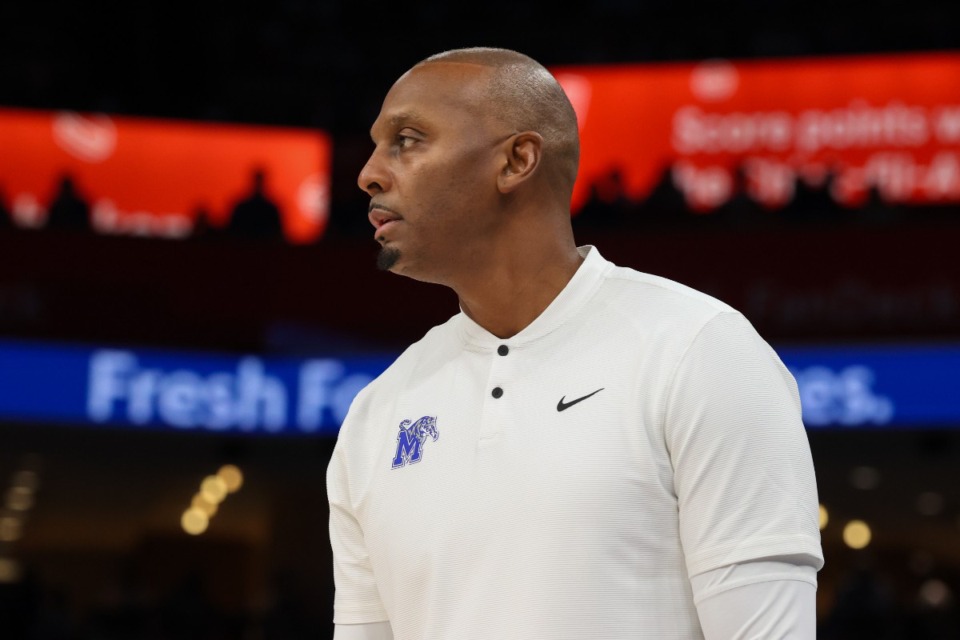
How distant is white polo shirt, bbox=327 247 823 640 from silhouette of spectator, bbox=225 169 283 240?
718 centimetres

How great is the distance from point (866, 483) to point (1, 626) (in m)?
5.66

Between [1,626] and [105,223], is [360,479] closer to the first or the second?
[1,626]

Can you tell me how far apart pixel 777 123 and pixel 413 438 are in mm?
10223

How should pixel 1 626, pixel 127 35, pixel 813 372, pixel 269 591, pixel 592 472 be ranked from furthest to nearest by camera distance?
1. pixel 127 35
2. pixel 269 591
3. pixel 1 626
4. pixel 813 372
5. pixel 592 472

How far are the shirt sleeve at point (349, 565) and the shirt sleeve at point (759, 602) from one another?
51 cm

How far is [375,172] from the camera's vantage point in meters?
1.72

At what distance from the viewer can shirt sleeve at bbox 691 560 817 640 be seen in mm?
1399

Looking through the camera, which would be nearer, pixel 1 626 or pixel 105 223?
pixel 1 626

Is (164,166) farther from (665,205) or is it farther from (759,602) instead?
(759,602)

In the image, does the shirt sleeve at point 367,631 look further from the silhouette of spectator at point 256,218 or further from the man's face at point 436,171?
the silhouette of spectator at point 256,218

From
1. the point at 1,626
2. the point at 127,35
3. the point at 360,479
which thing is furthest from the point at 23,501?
the point at 360,479

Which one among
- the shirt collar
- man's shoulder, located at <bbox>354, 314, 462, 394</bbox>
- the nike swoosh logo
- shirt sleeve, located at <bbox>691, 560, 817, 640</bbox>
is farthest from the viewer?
man's shoulder, located at <bbox>354, 314, 462, 394</bbox>

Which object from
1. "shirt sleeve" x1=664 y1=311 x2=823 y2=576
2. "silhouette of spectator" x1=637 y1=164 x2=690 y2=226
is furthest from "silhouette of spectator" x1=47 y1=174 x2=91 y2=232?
"shirt sleeve" x1=664 y1=311 x2=823 y2=576

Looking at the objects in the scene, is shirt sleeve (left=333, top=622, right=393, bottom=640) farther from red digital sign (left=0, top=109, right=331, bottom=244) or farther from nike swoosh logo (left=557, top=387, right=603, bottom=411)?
red digital sign (left=0, top=109, right=331, bottom=244)
